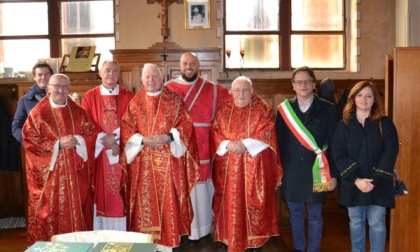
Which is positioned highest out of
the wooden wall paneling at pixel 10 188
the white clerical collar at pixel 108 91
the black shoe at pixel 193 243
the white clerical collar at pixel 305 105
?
the white clerical collar at pixel 108 91

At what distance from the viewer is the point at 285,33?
7.63 metres

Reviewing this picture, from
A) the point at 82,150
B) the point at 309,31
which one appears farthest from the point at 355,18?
the point at 82,150

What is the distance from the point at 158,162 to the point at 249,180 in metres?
0.73

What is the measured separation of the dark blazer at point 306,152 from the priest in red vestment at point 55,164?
1595 mm

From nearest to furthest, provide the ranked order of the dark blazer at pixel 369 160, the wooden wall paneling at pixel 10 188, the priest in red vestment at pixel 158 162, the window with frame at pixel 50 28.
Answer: the dark blazer at pixel 369 160 → the priest in red vestment at pixel 158 162 → the wooden wall paneling at pixel 10 188 → the window with frame at pixel 50 28

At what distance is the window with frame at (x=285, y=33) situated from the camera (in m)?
7.58

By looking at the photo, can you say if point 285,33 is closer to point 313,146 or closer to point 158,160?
point 313,146

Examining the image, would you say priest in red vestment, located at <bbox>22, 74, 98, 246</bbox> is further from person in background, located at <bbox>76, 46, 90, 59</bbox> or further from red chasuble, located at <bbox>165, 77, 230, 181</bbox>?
person in background, located at <bbox>76, 46, 90, 59</bbox>

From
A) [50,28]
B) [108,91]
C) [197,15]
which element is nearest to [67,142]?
[108,91]

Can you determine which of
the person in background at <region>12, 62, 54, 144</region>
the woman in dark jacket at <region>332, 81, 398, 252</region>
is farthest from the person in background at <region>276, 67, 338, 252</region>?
the person in background at <region>12, 62, 54, 144</region>

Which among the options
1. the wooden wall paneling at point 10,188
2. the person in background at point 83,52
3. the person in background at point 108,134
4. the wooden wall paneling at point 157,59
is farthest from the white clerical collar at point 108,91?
the wooden wall paneling at point 10,188

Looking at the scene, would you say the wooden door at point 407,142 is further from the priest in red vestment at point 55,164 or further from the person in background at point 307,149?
the priest in red vestment at point 55,164

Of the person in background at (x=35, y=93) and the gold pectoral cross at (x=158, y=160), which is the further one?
the person in background at (x=35, y=93)

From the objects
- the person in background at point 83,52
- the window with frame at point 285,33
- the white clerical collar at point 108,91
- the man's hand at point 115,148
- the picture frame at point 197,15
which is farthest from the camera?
the window with frame at point 285,33
